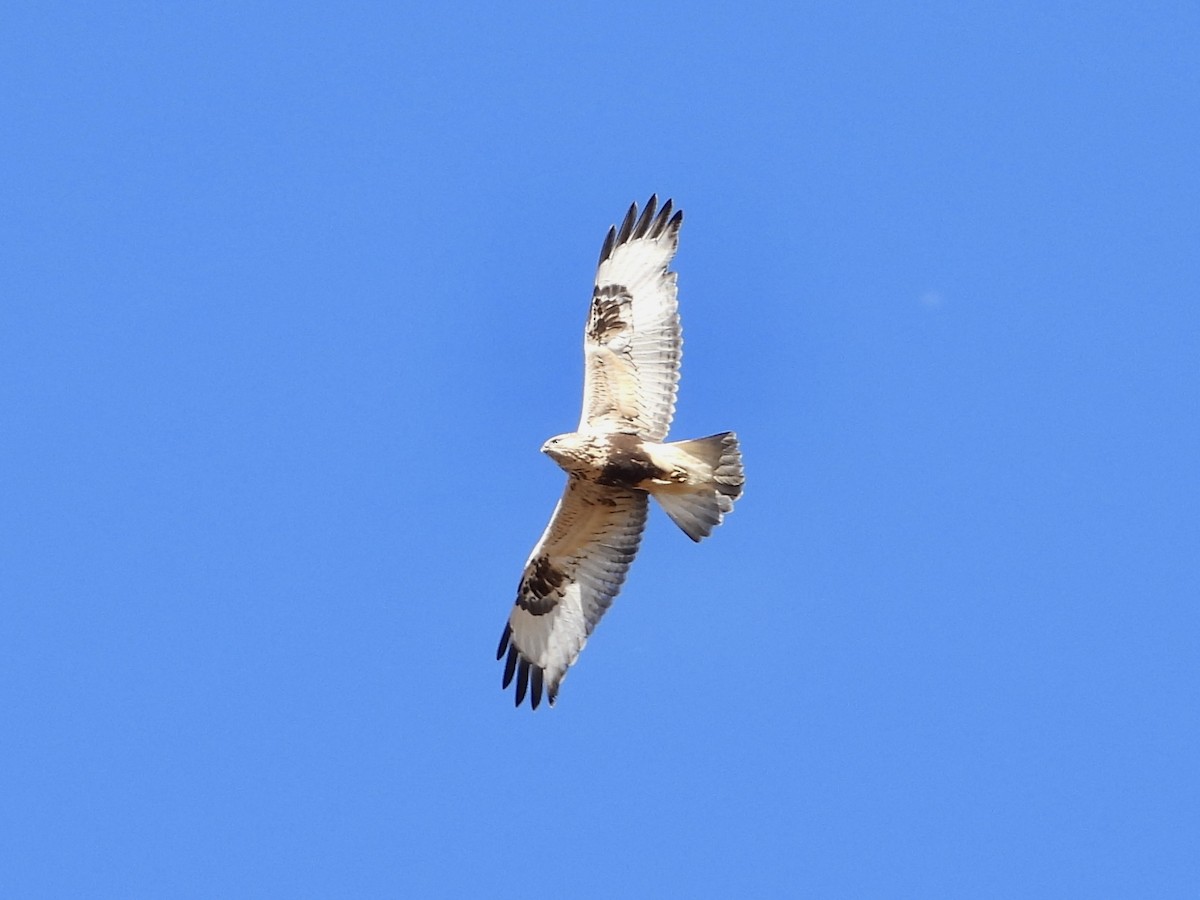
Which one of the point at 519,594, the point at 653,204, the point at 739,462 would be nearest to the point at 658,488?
the point at 739,462

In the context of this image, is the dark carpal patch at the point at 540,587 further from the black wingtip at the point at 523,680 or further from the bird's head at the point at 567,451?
the bird's head at the point at 567,451

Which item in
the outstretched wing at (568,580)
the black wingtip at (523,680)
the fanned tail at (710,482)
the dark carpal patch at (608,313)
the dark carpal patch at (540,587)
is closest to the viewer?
the fanned tail at (710,482)

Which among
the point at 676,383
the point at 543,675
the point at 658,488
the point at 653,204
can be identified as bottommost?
the point at 543,675

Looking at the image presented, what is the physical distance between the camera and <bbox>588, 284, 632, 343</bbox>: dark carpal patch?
11.2m

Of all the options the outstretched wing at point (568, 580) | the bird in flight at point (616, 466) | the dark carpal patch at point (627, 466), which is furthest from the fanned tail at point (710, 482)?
the outstretched wing at point (568, 580)

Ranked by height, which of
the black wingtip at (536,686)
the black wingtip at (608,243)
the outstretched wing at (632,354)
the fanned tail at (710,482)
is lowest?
the black wingtip at (536,686)

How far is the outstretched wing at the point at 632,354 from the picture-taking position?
11.1 meters

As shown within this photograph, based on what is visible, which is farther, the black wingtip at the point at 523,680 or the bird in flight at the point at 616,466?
the black wingtip at the point at 523,680

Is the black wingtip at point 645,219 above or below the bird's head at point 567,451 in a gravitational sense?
above

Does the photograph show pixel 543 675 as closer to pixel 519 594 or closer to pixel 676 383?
pixel 519 594

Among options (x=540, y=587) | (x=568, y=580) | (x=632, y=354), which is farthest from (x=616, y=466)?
(x=540, y=587)

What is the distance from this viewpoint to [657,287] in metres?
11.3

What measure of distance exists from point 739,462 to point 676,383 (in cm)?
83

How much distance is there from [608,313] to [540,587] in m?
1.91
